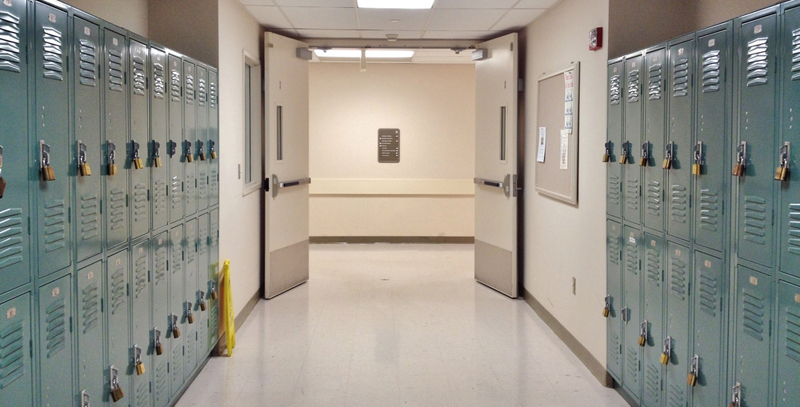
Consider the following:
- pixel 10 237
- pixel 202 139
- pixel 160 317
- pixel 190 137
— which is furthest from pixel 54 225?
pixel 202 139

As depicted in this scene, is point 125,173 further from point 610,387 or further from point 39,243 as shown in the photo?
point 610,387

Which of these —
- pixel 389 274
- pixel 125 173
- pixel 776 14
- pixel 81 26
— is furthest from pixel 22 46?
pixel 389 274

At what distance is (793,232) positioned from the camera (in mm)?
2070

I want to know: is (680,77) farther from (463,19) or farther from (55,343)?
(463,19)

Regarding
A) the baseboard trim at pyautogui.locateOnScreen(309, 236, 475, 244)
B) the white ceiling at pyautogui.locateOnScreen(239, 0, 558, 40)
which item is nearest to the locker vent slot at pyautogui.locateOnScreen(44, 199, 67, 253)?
the white ceiling at pyautogui.locateOnScreen(239, 0, 558, 40)

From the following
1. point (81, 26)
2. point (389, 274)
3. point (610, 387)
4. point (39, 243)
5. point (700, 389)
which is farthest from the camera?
point (389, 274)

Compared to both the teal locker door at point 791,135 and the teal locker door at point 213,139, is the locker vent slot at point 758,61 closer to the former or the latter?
the teal locker door at point 791,135

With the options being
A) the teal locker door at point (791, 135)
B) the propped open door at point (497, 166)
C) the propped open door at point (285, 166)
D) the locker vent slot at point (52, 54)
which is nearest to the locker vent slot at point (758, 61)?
the teal locker door at point (791, 135)

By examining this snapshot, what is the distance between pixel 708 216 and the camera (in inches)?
104

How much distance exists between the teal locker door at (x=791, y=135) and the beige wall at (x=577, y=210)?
74.2 inches

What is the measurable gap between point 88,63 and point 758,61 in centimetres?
233

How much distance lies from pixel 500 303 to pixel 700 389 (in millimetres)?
3375

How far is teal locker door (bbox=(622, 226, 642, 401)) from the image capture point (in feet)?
11.3

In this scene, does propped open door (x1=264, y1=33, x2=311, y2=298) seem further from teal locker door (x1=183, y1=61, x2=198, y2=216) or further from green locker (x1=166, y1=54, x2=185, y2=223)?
green locker (x1=166, y1=54, x2=185, y2=223)
